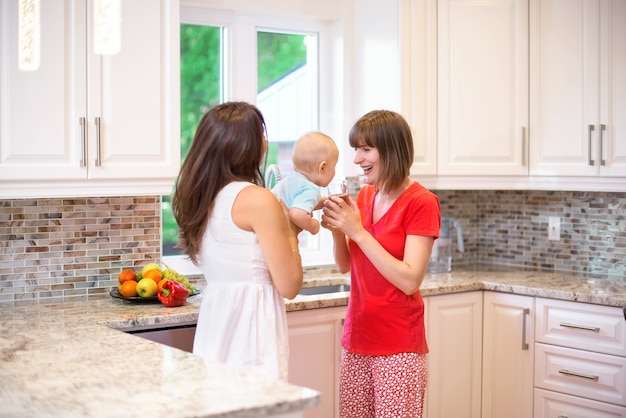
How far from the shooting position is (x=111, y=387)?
5.39 ft

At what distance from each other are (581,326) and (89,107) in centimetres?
200

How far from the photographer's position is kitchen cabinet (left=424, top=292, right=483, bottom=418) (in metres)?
3.36

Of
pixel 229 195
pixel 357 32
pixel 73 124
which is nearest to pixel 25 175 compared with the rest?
pixel 73 124

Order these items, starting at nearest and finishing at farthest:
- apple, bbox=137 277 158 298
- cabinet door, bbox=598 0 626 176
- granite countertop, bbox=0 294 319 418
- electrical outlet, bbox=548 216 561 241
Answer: granite countertop, bbox=0 294 319 418
apple, bbox=137 277 158 298
cabinet door, bbox=598 0 626 176
electrical outlet, bbox=548 216 561 241

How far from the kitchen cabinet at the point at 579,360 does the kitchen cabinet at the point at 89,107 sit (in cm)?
160

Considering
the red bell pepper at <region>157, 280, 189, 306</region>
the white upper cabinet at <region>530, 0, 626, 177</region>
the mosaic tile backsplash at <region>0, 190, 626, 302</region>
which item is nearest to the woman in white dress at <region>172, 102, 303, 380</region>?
the red bell pepper at <region>157, 280, 189, 306</region>

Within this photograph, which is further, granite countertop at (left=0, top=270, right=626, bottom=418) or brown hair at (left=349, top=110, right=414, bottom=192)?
brown hair at (left=349, top=110, right=414, bottom=192)

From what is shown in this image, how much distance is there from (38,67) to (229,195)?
1032 mm

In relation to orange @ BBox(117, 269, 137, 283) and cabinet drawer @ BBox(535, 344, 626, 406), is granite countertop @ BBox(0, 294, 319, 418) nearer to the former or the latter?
orange @ BBox(117, 269, 137, 283)

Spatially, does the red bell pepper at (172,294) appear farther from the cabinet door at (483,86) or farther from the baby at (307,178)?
the cabinet door at (483,86)

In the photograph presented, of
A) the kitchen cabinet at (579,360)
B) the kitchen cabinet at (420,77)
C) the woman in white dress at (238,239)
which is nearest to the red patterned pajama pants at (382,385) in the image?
the woman in white dress at (238,239)

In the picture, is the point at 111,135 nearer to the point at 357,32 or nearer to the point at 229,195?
the point at 229,195

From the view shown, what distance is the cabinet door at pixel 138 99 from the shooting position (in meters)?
2.80

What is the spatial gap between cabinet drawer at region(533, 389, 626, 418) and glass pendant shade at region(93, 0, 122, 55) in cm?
212
